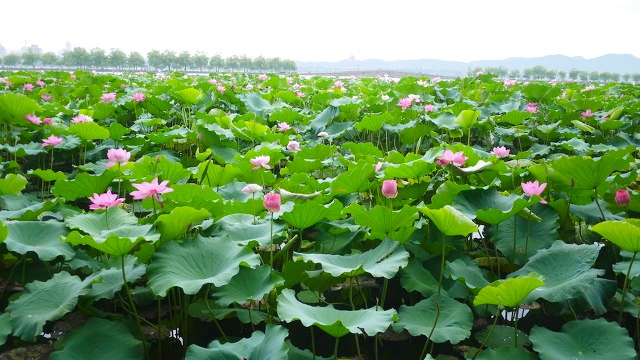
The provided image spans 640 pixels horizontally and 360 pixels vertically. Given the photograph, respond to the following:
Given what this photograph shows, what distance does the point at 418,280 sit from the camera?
1561 millimetres

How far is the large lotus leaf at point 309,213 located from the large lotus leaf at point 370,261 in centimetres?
16

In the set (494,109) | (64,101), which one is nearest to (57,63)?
(64,101)

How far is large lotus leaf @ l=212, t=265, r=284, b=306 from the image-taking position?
1.33 meters

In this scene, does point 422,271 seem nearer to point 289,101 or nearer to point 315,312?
point 315,312

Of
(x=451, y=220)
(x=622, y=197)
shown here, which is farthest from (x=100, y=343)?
(x=622, y=197)

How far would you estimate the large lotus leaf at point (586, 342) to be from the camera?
4.09 feet

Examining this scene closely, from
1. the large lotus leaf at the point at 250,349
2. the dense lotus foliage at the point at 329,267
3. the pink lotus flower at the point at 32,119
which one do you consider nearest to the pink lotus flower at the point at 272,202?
the dense lotus foliage at the point at 329,267

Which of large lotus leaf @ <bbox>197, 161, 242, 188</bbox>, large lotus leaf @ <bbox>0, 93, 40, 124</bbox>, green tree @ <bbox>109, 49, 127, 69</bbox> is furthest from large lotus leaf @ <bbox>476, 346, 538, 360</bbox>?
green tree @ <bbox>109, 49, 127, 69</bbox>

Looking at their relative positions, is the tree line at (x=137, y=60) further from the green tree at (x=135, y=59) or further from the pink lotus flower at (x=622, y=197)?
the pink lotus flower at (x=622, y=197)

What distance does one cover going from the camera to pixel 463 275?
151 centimetres

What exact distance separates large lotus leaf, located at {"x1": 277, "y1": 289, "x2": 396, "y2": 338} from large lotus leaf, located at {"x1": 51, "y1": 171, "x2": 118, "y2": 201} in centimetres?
117

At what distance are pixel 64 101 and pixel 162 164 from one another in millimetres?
4326

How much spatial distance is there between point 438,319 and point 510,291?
0.29 metres

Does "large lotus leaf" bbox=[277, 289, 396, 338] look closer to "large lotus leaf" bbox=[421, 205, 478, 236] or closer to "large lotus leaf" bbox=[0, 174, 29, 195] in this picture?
"large lotus leaf" bbox=[421, 205, 478, 236]
